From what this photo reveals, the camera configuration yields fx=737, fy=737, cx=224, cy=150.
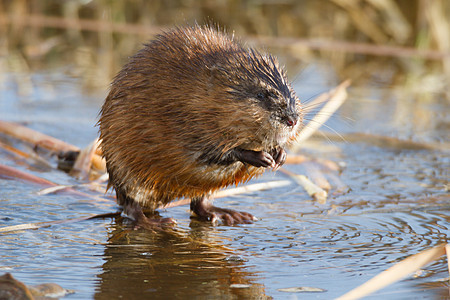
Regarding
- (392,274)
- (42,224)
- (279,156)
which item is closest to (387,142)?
(279,156)

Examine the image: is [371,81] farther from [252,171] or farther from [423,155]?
[252,171]

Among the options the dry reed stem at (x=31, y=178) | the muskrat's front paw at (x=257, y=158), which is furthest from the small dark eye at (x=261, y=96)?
the dry reed stem at (x=31, y=178)

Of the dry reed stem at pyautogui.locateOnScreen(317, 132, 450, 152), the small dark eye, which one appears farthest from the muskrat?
the dry reed stem at pyautogui.locateOnScreen(317, 132, 450, 152)

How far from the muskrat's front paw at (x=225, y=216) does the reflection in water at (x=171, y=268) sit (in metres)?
0.19

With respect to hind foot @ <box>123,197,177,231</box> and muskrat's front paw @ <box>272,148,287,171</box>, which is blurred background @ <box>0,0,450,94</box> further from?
muskrat's front paw @ <box>272,148,287,171</box>

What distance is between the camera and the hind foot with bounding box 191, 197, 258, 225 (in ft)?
11.9

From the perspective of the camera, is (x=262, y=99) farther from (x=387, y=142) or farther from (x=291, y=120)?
(x=387, y=142)

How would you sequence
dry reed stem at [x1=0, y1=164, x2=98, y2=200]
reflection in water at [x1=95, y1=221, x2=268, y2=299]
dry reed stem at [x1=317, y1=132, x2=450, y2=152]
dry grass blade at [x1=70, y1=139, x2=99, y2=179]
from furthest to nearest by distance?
dry reed stem at [x1=317, y1=132, x2=450, y2=152], dry grass blade at [x1=70, y1=139, x2=99, y2=179], dry reed stem at [x1=0, y1=164, x2=98, y2=200], reflection in water at [x1=95, y1=221, x2=268, y2=299]

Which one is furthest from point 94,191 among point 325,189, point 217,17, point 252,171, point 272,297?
point 217,17

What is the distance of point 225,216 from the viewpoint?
12.1ft

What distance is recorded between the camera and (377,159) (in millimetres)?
4984

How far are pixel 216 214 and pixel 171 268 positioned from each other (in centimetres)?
89

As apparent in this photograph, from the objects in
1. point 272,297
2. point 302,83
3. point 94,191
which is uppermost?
point 302,83

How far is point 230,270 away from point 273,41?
5834 mm
